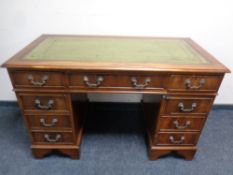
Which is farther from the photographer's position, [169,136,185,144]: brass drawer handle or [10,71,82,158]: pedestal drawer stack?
[169,136,185,144]: brass drawer handle

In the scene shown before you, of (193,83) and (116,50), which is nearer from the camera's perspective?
(193,83)

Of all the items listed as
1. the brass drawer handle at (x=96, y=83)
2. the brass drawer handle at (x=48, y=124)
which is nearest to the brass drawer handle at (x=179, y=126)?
the brass drawer handle at (x=96, y=83)

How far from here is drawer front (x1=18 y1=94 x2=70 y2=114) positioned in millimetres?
1067

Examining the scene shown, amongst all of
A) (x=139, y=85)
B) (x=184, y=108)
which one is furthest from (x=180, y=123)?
(x=139, y=85)

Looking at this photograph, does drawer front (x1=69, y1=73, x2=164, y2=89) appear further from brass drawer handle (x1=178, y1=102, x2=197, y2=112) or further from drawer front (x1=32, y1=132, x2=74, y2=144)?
drawer front (x1=32, y1=132, x2=74, y2=144)

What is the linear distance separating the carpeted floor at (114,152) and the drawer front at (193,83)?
0.64m

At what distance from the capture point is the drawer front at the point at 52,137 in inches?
48.7

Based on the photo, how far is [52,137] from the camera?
1.26m

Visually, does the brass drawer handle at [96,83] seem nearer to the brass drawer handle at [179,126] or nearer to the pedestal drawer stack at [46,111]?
the pedestal drawer stack at [46,111]

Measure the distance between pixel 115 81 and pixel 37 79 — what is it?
425 millimetres

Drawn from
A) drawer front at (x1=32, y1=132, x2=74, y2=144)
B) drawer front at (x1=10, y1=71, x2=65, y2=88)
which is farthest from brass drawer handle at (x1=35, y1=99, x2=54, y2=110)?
drawer front at (x1=32, y1=132, x2=74, y2=144)

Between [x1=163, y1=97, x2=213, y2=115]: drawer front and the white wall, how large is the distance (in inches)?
26.1

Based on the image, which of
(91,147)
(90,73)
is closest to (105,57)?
(90,73)

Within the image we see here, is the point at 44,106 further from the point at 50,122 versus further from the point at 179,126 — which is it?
the point at 179,126
